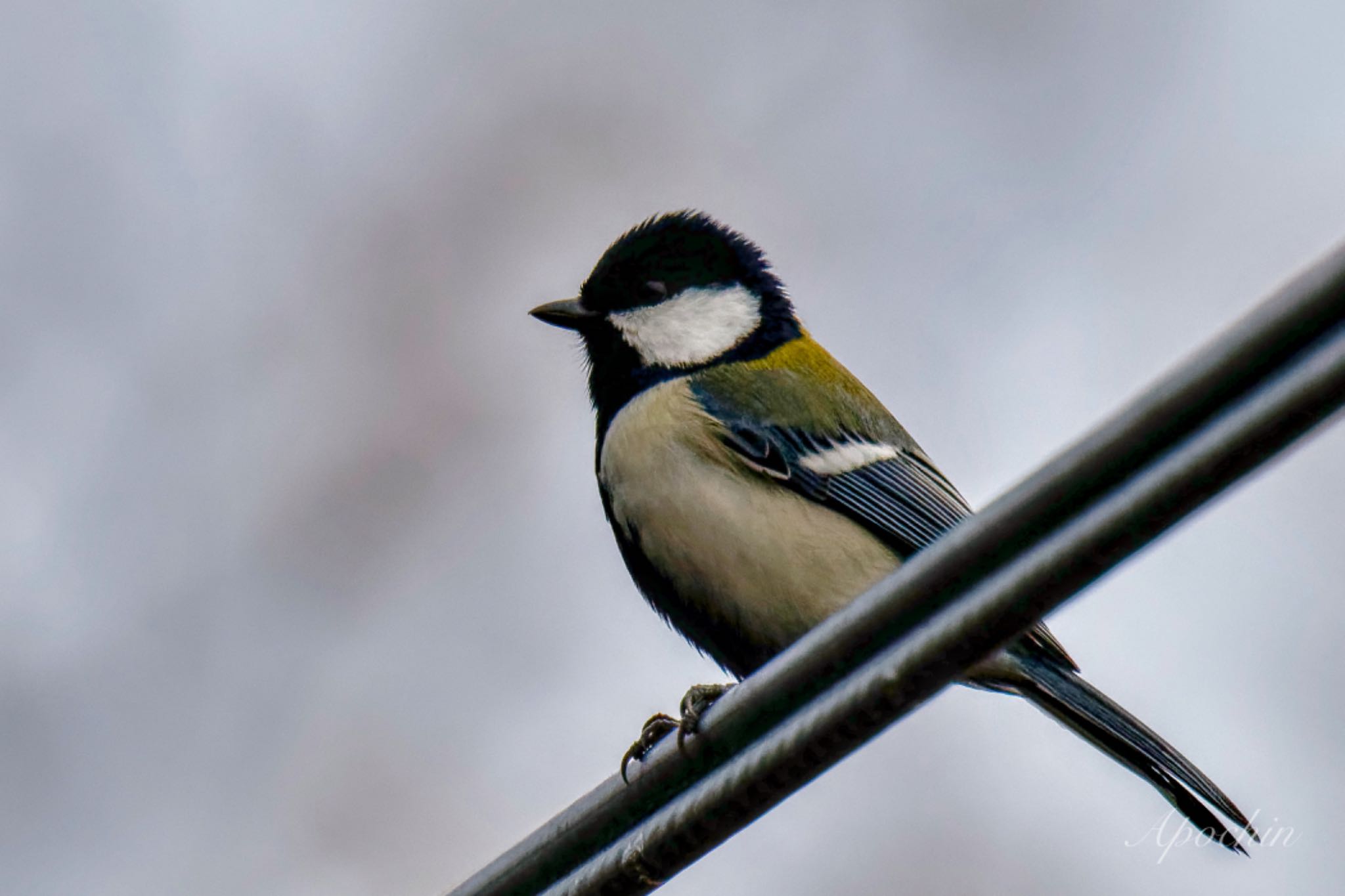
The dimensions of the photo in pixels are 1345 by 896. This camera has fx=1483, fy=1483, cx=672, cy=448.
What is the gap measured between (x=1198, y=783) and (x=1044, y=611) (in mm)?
1318

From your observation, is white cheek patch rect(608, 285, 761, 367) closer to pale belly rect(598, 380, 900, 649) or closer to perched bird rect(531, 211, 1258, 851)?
perched bird rect(531, 211, 1258, 851)

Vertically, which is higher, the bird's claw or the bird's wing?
the bird's wing

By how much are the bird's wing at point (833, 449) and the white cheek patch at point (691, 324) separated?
104 mm

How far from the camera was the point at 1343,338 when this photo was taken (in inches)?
46.6

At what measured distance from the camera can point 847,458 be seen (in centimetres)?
331

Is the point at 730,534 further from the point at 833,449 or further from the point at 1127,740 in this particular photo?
the point at 1127,740

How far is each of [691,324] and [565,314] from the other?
1.01 feet

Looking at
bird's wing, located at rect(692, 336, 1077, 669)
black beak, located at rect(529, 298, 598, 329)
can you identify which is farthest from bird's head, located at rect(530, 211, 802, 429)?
bird's wing, located at rect(692, 336, 1077, 669)

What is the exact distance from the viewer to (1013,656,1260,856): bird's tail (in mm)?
2477

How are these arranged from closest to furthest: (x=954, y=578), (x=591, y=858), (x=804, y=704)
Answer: (x=954, y=578) → (x=804, y=704) → (x=591, y=858)

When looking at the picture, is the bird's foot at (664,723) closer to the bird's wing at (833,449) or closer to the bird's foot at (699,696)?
the bird's foot at (699,696)

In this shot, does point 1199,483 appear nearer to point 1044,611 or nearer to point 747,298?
point 1044,611

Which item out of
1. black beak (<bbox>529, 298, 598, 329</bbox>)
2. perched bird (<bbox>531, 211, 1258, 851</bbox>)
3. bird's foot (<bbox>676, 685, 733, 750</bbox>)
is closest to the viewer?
bird's foot (<bbox>676, 685, 733, 750</bbox>)

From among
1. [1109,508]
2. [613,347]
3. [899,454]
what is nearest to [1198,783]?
[899,454]
